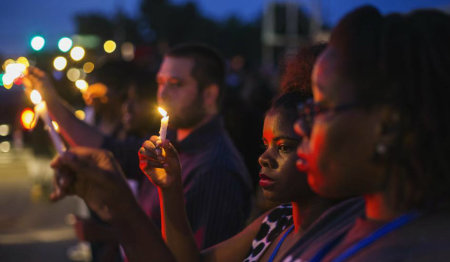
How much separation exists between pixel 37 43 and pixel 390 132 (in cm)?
259

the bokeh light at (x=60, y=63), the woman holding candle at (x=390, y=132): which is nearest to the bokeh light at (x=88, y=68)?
the bokeh light at (x=60, y=63)

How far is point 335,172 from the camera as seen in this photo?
1.37 meters

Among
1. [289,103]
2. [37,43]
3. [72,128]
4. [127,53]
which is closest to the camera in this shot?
[289,103]

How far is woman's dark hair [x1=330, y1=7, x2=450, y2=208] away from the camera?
1.29m

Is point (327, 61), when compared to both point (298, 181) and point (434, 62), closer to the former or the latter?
point (434, 62)

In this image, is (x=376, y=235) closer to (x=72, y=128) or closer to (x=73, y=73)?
(x=72, y=128)

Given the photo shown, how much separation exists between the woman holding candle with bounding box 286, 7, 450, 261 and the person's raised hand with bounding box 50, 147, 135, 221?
661 mm

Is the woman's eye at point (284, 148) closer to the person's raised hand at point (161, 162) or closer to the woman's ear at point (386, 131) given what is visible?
the person's raised hand at point (161, 162)

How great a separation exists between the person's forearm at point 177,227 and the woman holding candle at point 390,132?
2.62 feet

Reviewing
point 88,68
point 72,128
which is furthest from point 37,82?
point 88,68

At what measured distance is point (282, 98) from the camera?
209cm

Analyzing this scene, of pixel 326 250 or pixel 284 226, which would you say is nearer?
pixel 326 250

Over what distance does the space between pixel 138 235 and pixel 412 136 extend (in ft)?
3.04

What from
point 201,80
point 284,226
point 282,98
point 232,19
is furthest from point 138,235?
point 232,19
